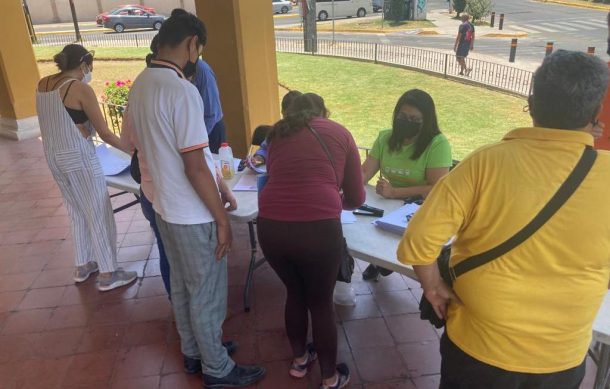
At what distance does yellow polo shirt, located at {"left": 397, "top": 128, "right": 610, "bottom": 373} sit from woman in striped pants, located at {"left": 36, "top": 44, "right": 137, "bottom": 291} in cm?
216

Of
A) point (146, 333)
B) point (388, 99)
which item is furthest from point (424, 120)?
point (388, 99)

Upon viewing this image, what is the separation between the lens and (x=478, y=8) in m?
23.7

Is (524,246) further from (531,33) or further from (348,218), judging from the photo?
(531,33)

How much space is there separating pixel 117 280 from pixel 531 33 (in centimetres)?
2110

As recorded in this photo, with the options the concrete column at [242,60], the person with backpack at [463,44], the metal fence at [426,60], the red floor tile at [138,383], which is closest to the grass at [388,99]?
the metal fence at [426,60]

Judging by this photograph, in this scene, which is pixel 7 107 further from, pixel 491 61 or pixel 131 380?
pixel 491 61

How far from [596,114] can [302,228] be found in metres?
1.10

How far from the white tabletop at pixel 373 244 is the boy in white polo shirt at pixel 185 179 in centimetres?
61

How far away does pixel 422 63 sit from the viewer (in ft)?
45.9

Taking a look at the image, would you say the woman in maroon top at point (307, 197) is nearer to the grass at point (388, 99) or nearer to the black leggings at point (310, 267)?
the black leggings at point (310, 267)

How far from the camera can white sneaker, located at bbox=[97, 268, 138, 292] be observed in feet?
10.8

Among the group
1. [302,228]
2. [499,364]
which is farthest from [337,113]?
[499,364]

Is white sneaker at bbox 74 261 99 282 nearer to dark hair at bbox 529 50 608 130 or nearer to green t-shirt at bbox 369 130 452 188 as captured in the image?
green t-shirt at bbox 369 130 452 188

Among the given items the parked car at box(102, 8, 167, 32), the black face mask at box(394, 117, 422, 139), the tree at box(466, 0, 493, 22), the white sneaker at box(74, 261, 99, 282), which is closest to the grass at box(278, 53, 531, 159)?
the black face mask at box(394, 117, 422, 139)
